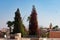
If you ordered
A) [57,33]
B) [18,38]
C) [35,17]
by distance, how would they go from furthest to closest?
[35,17]
[57,33]
[18,38]

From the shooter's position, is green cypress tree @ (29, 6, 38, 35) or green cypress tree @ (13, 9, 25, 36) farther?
green cypress tree @ (29, 6, 38, 35)

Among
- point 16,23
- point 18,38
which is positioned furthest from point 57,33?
point 18,38

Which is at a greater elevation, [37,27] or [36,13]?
[36,13]

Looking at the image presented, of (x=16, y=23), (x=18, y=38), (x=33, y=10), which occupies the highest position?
(x=33, y=10)

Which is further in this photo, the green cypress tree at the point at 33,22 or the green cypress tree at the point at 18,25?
the green cypress tree at the point at 33,22

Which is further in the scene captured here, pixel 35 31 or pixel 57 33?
pixel 35 31

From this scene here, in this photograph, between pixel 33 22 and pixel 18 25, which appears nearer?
pixel 18 25

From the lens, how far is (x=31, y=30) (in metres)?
27.1

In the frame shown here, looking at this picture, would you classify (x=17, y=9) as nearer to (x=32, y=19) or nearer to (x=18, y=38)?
(x=32, y=19)

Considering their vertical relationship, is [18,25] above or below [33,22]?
below

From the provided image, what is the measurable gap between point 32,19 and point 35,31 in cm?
212

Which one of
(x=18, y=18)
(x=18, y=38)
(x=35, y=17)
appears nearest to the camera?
(x=18, y=38)

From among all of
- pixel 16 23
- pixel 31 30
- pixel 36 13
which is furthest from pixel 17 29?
pixel 36 13

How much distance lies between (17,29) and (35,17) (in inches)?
166
